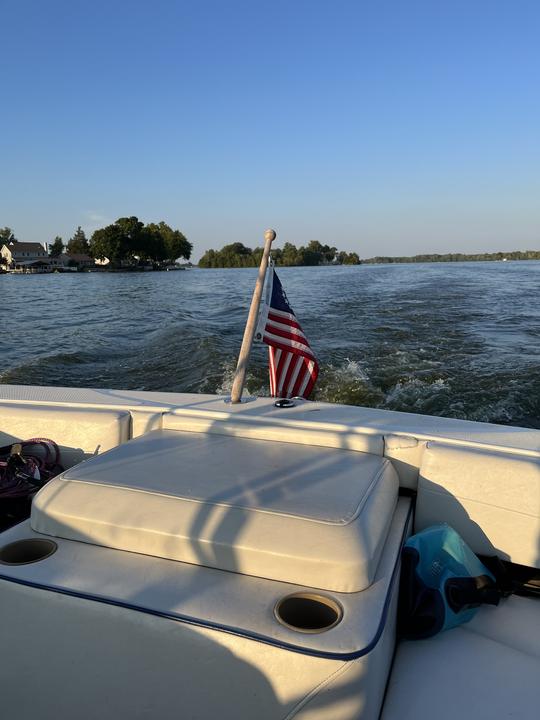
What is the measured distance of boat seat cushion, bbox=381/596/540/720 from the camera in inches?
50.2

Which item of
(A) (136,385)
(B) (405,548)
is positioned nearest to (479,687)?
(B) (405,548)

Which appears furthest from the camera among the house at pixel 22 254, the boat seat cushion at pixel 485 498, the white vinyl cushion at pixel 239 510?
the house at pixel 22 254

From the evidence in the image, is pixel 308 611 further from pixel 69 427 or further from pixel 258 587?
pixel 69 427

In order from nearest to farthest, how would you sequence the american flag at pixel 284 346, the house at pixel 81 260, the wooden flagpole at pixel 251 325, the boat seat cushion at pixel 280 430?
1. the boat seat cushion at pixel 280 430
2. the wooden flagpole at pixel 251 325
3. the american flag at pixel 284 346
4. the house at pixel 81 260

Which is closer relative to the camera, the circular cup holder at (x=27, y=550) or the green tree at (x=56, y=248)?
the circular cup holder at (x=27, y=550)

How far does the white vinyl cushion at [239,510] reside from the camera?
121 centimetres

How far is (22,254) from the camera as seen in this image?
78.0 metres

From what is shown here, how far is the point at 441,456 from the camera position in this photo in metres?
1.81

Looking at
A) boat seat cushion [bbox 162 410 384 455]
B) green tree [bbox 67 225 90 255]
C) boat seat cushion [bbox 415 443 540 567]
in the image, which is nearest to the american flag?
boat seat cushion [bbox 162 410 384 455]

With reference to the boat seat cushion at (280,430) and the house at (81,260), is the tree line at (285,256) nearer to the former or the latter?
the house at (81,260)

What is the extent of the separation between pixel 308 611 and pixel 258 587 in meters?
0.13

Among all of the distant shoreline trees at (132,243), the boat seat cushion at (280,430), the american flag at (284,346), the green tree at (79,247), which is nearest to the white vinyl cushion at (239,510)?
the boat seat cushion at (280,430)

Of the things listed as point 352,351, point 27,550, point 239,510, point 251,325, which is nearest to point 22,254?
point 352,351

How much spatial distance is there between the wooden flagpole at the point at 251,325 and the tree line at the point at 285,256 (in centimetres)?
5740
